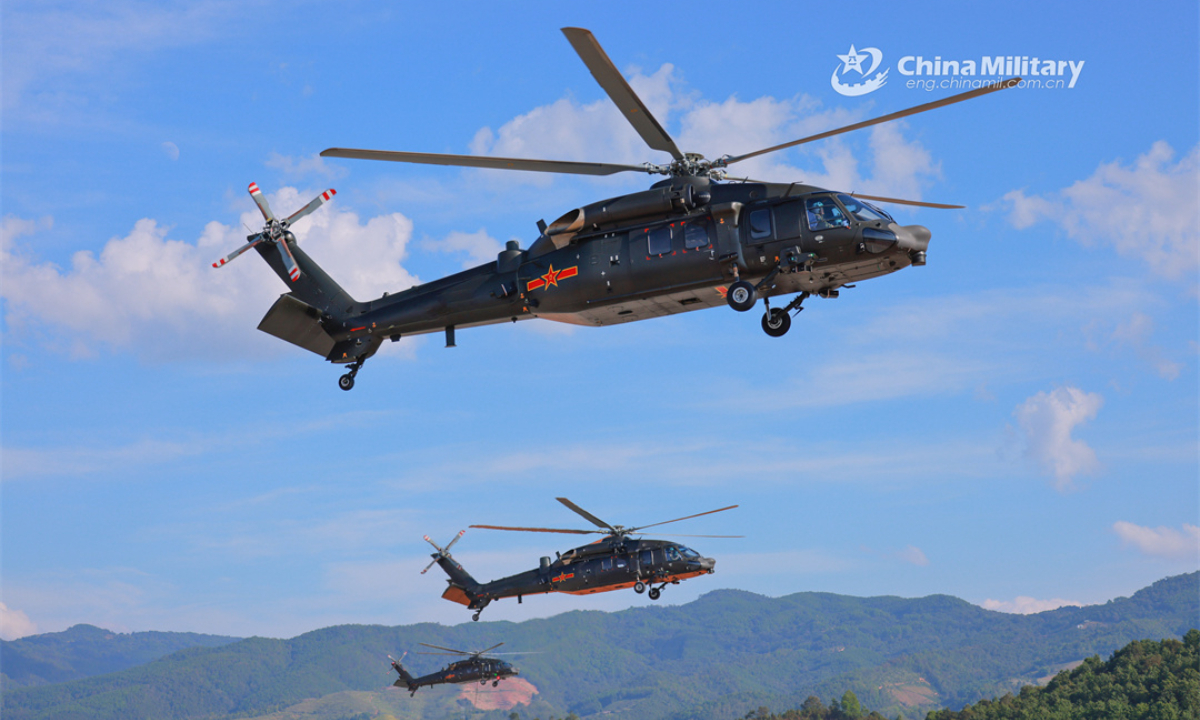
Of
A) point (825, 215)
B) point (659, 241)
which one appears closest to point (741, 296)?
point (659, 241)

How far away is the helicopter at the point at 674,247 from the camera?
29.0m

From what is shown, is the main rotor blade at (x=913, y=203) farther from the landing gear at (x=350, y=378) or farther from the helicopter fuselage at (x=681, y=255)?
the landing gear at (x=350, y=378)

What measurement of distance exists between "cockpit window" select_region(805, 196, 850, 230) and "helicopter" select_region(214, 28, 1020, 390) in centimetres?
3

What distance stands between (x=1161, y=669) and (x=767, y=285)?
134291 mm

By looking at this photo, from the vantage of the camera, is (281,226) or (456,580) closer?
(281,226)

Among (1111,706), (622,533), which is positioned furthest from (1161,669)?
(622,533)

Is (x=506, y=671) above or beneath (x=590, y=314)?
beneath

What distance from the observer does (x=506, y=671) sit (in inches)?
2985

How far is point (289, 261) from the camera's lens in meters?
39.9

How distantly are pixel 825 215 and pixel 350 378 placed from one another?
55.2 ft

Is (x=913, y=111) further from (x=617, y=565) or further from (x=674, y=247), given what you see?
(x=617, y=565)

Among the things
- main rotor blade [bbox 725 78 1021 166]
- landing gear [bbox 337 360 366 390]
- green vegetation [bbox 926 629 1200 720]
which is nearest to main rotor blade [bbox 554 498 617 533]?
landing gear [bbox 337 360 366 390]

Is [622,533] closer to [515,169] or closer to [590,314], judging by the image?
[590,314]

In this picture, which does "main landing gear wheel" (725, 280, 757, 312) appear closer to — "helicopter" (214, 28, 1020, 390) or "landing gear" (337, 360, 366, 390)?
"helicopter" (214, 28, 1020, 390)
